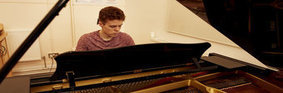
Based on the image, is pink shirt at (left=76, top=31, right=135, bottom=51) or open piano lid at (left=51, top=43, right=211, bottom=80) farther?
pink shirt at (left=76, top=31, right=135, bottom=51)

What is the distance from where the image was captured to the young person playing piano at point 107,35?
165cm

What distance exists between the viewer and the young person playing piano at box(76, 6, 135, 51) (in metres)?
1.65

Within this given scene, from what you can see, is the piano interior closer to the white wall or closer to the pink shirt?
the pink shirt

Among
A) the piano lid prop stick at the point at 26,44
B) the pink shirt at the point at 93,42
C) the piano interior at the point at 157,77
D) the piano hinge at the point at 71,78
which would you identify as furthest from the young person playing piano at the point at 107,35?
the piano lid prop stick at the point at 26,44

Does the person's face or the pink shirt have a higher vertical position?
the person's face

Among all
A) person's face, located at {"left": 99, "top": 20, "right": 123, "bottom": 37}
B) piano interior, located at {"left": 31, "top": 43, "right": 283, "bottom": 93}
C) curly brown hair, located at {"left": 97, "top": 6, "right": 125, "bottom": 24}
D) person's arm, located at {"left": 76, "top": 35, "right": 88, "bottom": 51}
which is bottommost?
piano interior, located at {"left": 31, "top": 43, "right": 283, "bottom": 93}

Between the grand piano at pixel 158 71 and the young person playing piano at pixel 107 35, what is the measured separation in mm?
644

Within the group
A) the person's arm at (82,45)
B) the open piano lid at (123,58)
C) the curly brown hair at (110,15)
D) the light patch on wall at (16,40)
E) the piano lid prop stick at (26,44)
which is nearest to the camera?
the piano lid prop stick at (26,44)

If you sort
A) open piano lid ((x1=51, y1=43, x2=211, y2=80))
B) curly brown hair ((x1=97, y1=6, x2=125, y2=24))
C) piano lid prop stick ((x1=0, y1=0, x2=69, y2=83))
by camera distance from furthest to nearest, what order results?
curly brown hair ((x1=97, y1=6, x2=125, y2=24))
open piano lid ((x1=51, y1=43, x2=211, y2=80))
piano lid prop stick ((x1=0, y1=0, x2=69, y2=83))

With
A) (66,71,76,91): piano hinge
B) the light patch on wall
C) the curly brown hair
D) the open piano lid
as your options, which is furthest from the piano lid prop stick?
the light patch on wall

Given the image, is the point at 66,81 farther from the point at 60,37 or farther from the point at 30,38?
the point at 60,37

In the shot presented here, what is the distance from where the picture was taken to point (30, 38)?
0.57m

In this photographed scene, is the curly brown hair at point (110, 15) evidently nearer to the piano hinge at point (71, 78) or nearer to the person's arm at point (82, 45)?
the person's arm at point (82, 45)

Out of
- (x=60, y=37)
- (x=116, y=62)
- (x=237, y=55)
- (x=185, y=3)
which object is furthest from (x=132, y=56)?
(x=60, y=37)
